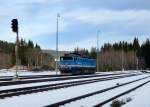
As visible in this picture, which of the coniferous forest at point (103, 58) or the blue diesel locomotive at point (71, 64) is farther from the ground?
the coniferous forest at point (103, 58)

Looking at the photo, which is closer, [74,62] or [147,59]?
[74,62]

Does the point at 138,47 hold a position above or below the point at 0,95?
above

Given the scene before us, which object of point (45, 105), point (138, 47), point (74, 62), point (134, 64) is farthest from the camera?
point (138, 47)

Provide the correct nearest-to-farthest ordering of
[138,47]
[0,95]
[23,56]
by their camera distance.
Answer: [0,95] → [23,56] → [138,47]

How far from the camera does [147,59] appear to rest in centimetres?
17575

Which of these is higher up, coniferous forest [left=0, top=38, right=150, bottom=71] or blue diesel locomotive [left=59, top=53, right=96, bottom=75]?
coniferous forest [left=0, top=38, right=150, bottom=71]

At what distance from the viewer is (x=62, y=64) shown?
6284cm

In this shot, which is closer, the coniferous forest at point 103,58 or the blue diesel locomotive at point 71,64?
the blue diesel locomotive at point 71,64

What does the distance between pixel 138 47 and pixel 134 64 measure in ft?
89.2

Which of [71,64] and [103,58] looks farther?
[103,58]

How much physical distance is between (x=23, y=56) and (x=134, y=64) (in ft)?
145

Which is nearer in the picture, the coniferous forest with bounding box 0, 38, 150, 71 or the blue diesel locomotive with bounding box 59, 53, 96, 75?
the blue diesel locomotive with bounding box 59, 53, 96, 75

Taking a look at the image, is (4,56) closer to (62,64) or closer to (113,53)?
(113,53)

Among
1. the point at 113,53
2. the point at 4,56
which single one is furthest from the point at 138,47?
the point at 4,56
